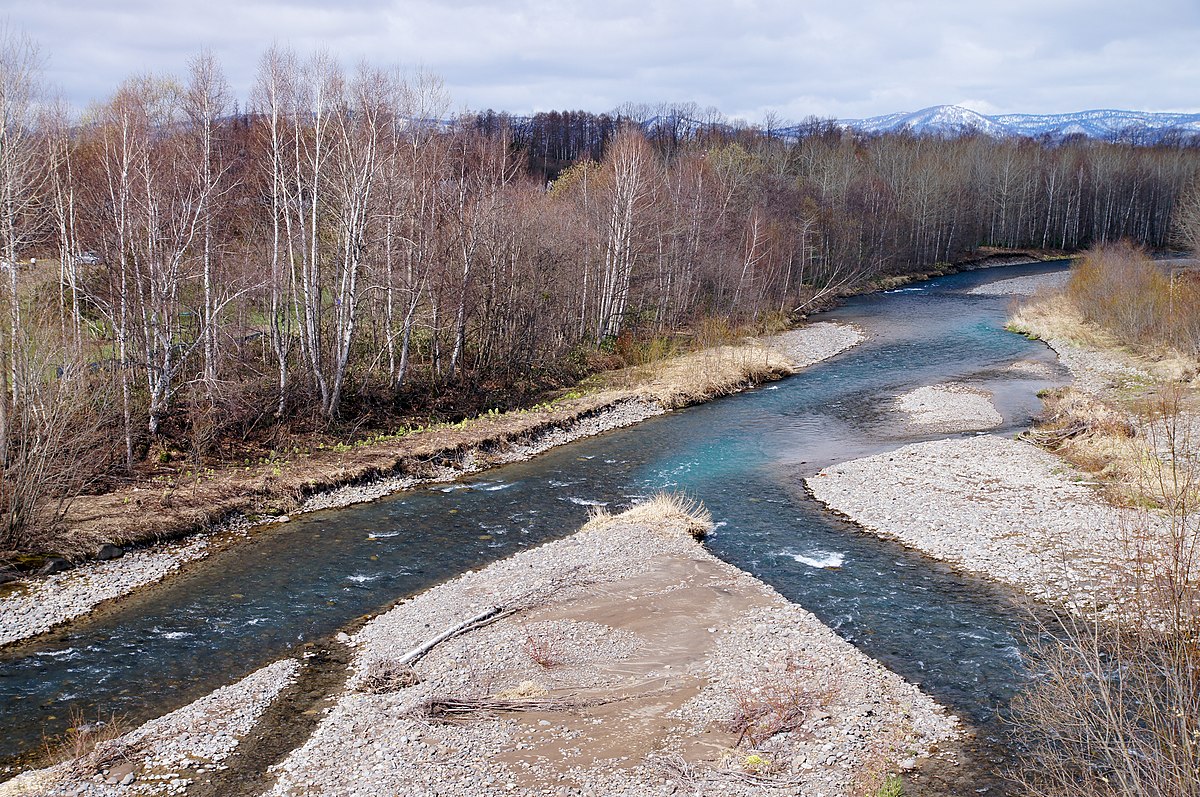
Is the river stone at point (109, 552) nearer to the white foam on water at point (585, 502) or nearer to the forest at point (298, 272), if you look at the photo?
the forest at point (298, 272)

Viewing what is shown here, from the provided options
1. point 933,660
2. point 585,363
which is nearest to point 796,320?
point 585,363

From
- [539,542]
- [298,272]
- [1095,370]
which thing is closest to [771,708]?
[539,542]

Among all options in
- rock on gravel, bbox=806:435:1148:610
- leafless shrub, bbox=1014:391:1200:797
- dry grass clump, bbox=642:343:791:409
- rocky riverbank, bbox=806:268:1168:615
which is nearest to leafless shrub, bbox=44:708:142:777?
leafless shrub, bbox=1014:391:1200:797

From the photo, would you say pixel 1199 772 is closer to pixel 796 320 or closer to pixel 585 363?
pixel 585 363

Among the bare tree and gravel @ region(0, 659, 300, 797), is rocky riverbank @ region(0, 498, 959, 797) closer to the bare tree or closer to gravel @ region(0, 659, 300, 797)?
gravel @ region(0, 659, 300, 797)

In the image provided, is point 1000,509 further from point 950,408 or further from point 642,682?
point 642,682
